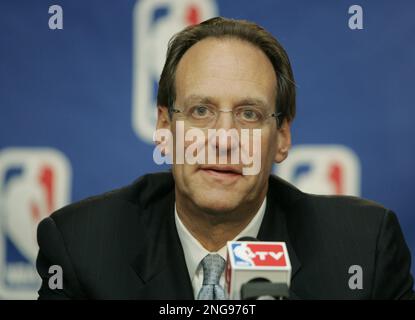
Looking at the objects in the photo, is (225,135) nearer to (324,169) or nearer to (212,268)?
(212,268)

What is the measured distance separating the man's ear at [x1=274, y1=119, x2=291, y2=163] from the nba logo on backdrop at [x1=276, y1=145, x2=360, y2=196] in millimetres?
450

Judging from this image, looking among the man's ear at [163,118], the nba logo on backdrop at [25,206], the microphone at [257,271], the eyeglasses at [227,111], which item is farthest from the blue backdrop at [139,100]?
the microphone at [257,271]

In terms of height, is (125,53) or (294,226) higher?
(125,53)

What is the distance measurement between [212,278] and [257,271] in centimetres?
59

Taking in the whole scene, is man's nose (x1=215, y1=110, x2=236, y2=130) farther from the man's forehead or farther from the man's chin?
the man's chin

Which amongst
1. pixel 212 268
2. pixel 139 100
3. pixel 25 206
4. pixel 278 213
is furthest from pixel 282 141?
pixel 25 206

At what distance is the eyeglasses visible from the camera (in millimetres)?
1761

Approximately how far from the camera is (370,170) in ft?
7.95

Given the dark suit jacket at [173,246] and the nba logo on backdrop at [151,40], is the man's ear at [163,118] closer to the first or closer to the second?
the dark suit jacket at [173,246]

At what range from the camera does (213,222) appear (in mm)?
1861

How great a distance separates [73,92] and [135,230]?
2.61 feet

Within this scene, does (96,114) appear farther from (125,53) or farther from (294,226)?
(294,226)

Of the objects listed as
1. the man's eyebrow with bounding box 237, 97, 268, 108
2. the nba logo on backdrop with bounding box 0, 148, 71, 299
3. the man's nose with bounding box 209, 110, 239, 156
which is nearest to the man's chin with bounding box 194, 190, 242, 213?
the man's nose with bounding box 209, 110, 239, 156
